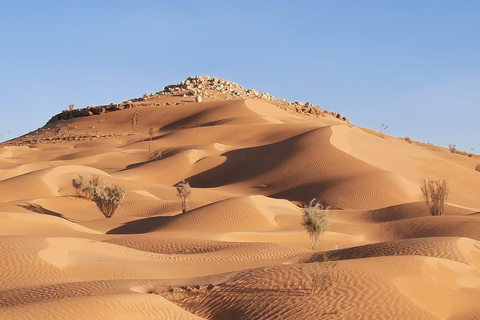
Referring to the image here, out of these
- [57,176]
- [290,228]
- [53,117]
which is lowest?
[290,228]

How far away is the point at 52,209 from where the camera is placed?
2617 centimetres

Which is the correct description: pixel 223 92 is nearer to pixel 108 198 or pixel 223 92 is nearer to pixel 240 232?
pixel 108 198

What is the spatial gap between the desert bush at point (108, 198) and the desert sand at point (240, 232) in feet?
2.75

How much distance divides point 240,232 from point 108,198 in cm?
770

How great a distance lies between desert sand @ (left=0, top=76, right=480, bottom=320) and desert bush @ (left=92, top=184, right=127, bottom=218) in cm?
84

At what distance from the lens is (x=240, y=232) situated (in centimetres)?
1966

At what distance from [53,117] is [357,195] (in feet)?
172

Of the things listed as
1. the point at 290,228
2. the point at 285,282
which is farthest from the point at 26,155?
the point at 285,282

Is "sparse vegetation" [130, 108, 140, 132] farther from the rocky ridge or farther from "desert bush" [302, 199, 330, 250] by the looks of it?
"desert bush" [302, 199, 330, 250]

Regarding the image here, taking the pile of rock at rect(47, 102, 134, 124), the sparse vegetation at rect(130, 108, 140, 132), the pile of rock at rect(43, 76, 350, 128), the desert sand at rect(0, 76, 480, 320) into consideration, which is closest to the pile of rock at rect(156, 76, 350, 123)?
the pile of rock at rect(43, 76, 350, 128)

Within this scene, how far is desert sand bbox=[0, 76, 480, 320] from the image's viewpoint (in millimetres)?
9680

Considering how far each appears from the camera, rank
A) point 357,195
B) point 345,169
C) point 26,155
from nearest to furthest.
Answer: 1. point 357,195
2. point 345,169
3. point 26,155

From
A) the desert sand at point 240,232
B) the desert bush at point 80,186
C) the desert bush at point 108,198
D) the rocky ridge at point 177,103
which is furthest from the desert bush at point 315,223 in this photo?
the rocky ridge at point 177,103

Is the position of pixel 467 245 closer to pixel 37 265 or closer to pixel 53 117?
pixel 37 265
